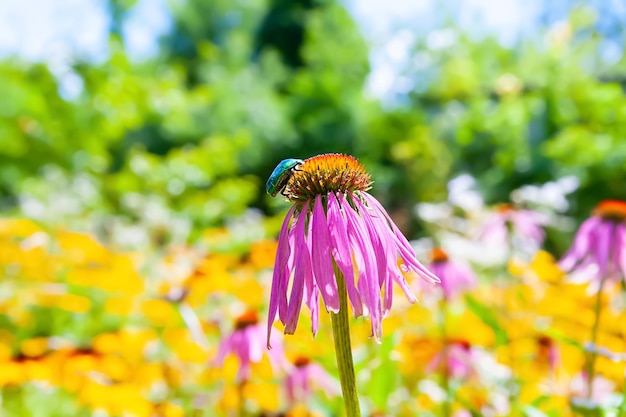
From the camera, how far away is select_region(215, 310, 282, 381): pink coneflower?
805mm

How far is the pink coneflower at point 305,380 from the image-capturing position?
0.82 meters

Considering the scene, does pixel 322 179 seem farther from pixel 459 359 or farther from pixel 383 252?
pixel 459 359

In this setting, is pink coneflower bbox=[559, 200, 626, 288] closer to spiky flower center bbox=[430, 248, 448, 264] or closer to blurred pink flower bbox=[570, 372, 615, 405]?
blurred pink flower bbox=[570, 372, 615, 405]

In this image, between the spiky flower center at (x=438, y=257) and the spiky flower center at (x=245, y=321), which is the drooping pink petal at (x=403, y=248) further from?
the spiky flower center at (x=438, y=257)

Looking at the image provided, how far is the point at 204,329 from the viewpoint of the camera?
3.92 ft

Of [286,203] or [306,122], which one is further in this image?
[306,122]

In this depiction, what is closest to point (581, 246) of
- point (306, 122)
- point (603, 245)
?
point (603, 245)

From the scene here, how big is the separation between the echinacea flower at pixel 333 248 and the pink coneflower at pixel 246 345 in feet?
1.35

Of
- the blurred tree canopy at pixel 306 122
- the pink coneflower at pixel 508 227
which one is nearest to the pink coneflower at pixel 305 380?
the pink coneflower at pixel 508 227

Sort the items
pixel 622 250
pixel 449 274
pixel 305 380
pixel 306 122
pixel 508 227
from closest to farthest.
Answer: pixel 622 250 < pixel 305 380 < pixel 449 274 < pixel 508 227 < pixel 306 122

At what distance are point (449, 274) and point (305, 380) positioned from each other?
35cm

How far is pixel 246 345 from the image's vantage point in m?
0.82

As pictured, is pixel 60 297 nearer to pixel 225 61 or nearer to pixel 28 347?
pixel 28 347

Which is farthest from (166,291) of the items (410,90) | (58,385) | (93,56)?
(410,90)
